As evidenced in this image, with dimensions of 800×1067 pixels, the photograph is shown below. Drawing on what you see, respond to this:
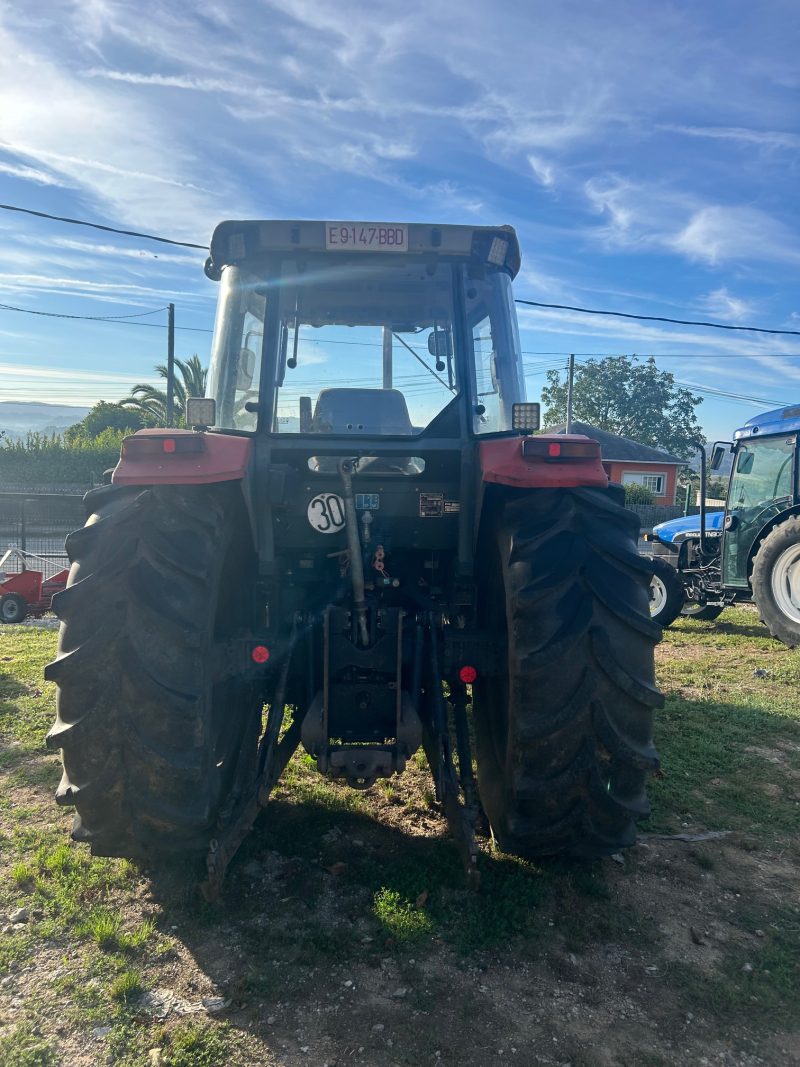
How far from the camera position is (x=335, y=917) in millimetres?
3191

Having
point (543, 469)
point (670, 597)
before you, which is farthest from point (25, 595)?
point (543, 469)

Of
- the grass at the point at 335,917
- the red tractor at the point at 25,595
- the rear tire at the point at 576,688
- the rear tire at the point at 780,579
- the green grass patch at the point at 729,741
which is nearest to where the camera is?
the grass at the point at 335,917

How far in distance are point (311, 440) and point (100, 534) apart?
1044 mm

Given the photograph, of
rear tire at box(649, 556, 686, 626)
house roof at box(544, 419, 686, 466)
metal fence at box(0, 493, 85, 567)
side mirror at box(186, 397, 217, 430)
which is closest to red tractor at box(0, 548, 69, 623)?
metal fence at box(0, 493, 85, 567)

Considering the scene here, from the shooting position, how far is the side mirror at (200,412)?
3521 millimetres

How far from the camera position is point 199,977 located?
280cm

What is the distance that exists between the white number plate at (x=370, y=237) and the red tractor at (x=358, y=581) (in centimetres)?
1

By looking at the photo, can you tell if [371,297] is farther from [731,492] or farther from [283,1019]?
[731,492]

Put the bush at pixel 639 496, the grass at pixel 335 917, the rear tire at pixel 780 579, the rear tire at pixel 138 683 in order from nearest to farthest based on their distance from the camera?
the grass at pixel 335 917
the rear tire at pixel 138 683
the rear tire at pixel 780 579
the bush at pixel 639 496

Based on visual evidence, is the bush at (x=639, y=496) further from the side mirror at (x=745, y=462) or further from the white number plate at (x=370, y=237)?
the white number plate at (x=370, y=237)

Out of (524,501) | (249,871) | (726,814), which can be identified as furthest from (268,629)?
(726,814)

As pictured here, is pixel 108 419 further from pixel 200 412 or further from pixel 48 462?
pixel 200 412

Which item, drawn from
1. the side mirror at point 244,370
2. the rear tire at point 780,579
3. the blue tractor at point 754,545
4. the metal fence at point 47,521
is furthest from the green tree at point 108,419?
the side mirror at point 244,370

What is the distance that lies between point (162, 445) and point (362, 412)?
1.03 m
